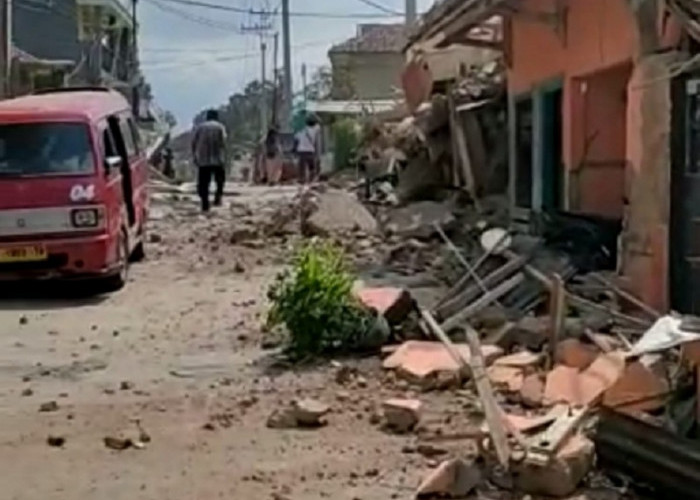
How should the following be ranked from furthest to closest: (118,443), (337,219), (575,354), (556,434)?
1. (337,219)
2. (575,354)
3. (118,443)
4. (556,434)

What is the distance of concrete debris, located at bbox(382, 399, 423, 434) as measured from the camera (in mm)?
7645

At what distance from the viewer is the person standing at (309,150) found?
3047 centimetres

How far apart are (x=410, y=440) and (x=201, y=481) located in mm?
1274

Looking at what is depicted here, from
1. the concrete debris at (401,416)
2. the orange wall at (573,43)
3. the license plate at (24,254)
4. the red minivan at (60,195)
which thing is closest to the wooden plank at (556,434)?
the concrete debris at (401,416)

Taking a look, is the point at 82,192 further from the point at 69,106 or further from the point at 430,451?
the point at 430,451

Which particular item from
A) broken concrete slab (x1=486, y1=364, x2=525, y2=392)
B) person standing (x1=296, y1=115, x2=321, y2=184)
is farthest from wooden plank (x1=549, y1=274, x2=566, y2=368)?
person standing (x1=296, y1=115, x2=321, y2=184)

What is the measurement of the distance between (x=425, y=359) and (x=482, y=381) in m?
1.15

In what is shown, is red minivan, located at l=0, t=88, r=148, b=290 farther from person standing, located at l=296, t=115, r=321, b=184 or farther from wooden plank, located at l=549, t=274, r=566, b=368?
person standing, located at l=296, t=115, r=321, b=184

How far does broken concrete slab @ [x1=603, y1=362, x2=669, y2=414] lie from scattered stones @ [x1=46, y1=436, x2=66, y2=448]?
3084mm

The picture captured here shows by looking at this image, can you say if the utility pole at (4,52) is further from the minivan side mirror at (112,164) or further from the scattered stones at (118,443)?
the scattered stones at (118,443)

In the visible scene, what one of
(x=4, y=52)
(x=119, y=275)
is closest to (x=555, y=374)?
(x=119, y=275)

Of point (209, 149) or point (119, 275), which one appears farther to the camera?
point (209, 149)

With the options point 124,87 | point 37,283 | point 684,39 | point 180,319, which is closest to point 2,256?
point 37,283

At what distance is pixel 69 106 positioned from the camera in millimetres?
14547
